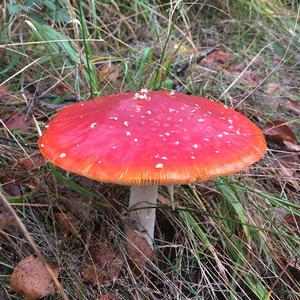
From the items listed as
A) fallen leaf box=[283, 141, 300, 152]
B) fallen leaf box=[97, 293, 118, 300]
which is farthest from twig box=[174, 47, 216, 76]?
fallen leaf box=[97, 293, 118, 300]

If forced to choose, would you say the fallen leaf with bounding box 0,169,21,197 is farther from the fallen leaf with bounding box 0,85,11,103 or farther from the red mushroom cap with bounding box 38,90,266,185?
the fallen leaf with bounding box 0,85,11,103

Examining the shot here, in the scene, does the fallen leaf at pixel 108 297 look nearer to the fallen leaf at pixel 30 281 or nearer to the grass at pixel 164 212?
the grass at pixel 164 212

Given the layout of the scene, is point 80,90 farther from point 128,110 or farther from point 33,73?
point 128,110

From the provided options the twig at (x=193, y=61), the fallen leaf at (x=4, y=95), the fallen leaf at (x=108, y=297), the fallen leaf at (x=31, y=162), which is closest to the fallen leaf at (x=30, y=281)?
the fallen leaf at (x=108, y=297)

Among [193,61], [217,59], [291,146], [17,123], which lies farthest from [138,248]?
[217,59]

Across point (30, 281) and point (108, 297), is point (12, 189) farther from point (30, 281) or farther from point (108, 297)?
point (108, 297)

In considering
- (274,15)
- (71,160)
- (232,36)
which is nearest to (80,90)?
(71,160)
